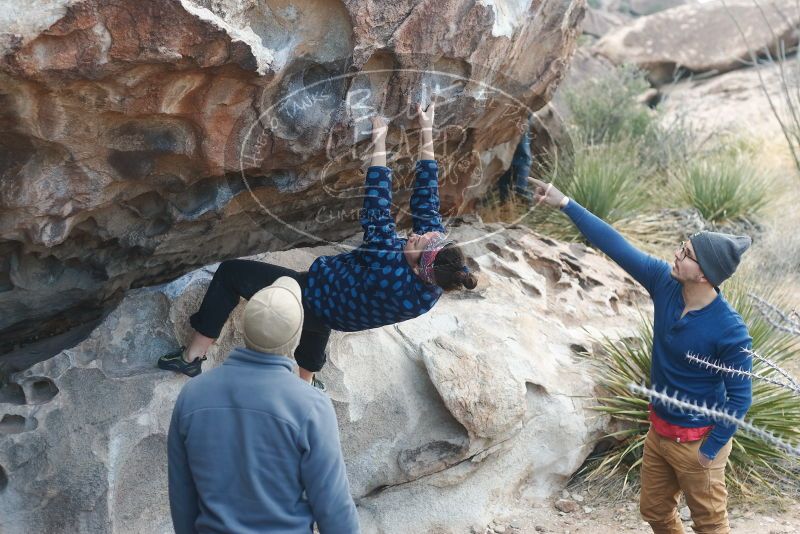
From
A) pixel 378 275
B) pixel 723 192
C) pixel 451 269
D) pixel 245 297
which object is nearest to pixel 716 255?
pixel 451 269

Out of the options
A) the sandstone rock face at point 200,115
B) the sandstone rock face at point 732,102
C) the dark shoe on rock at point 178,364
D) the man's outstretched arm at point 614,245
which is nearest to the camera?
the sandstone rock face at point 200,115

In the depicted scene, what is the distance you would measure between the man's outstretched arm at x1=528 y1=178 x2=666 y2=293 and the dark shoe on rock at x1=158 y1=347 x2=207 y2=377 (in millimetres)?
1771

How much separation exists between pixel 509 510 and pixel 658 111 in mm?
9056

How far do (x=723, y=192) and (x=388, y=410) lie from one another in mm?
5657

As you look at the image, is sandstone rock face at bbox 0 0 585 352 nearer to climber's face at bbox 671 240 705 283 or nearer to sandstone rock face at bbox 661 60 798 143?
climber's face at bbox 671 240 705 283

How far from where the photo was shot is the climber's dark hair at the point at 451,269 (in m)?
3.07

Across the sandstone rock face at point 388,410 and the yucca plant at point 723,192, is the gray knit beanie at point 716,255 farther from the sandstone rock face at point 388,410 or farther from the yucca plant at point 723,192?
the yucca plant at point 723,192

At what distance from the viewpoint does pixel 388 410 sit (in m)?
4.34

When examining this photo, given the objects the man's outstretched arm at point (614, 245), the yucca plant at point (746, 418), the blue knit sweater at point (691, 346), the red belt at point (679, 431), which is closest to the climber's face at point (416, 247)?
the man's outstretched arm at point (614, 245)

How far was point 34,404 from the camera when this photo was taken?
370 cm

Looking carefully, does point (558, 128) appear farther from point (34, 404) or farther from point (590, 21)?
point (590, 21)

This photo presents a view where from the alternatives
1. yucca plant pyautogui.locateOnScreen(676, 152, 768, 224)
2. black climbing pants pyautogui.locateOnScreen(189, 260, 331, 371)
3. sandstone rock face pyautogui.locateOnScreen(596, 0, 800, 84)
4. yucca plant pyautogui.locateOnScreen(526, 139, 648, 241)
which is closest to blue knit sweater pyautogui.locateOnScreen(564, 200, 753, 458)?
black climbing pants pyautogui.locateOnScreen(189, 260, 331, 371)

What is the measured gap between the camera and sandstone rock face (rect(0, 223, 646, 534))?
3623 millimetres

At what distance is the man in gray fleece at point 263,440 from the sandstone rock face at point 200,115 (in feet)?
4.08
